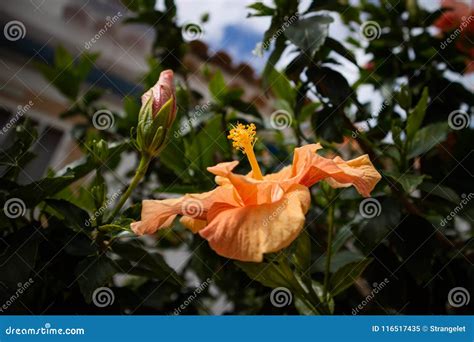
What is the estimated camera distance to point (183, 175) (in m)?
1.07

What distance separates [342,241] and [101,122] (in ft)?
2.68

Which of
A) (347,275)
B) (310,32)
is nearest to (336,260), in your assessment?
(347,275)

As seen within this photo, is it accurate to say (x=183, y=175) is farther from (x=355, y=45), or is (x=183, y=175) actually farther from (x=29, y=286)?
(x=355, y=45)

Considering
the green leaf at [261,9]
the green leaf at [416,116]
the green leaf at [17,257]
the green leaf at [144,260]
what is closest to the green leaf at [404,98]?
the green leaf at [416,116]

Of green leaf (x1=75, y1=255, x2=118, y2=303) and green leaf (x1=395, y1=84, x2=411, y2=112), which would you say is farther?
green leaf (x1=395, y1=84, x2=411, y2=112)

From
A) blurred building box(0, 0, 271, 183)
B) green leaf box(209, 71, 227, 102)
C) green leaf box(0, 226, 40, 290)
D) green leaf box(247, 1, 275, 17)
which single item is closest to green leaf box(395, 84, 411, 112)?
green leaf box(247, 1, 275, 17)

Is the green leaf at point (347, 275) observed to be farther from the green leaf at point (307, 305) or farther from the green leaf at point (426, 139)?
the green leaf at point (426, 139)

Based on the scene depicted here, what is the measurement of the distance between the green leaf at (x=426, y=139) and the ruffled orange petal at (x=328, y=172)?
0.34m

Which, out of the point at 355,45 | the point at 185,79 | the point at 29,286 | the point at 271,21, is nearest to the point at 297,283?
the point at 29,286

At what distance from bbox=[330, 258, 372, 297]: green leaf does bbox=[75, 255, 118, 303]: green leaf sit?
39 cm

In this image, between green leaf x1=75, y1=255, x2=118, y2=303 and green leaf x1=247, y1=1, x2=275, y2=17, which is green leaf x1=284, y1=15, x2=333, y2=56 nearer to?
green leaf x1=247, y1=1, x2=275, y2=17

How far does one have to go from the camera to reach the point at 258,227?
1.83 feet

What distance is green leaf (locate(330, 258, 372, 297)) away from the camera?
769 mm

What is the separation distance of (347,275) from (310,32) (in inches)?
20.5
